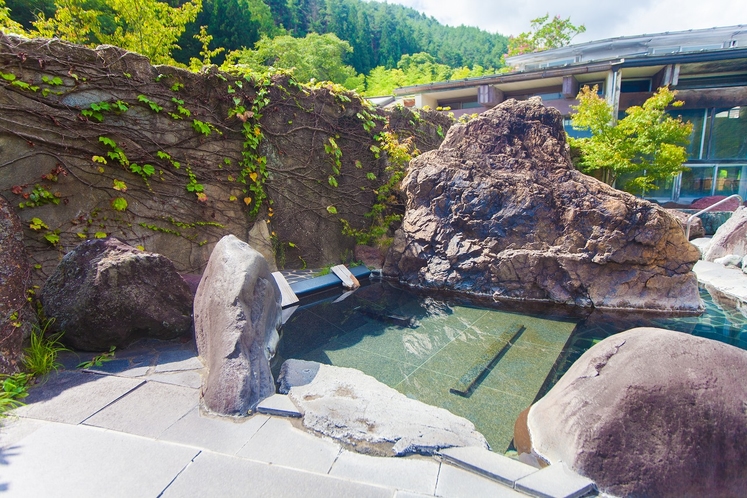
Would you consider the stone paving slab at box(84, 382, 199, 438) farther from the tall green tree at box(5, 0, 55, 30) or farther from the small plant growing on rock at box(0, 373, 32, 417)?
the tall green tree at box(5, 0, 55, 30)

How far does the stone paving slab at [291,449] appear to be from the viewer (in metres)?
2.07

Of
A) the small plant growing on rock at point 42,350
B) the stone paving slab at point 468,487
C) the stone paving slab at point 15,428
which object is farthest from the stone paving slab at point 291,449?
the small plant growing on rock at point 42,350

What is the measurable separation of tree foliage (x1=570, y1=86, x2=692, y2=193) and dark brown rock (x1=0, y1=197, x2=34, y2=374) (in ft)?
40.4

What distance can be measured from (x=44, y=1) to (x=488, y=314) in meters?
16.7

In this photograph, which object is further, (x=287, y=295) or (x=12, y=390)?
(x=287, y=295)

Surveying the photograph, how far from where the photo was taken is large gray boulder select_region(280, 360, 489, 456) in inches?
90.1

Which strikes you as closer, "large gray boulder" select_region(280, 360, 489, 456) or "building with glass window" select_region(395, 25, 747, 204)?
"large gray boulder" select_region(280, 360, 489, 456)

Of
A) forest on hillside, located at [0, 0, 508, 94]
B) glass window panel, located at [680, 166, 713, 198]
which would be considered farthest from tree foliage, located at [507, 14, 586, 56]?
glass window panel, located at [680, 166, 713, 198]

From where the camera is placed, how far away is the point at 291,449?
2189 mm

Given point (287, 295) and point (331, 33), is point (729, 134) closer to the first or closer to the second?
point (287, 295)

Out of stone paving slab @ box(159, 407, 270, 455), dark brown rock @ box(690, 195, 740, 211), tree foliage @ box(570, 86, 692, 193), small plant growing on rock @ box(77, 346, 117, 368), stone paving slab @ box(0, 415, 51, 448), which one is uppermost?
tree foliage @ box(570, 86, 692, 193)

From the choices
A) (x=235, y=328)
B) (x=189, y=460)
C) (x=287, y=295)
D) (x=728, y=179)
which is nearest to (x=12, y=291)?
(x=235, y=328)

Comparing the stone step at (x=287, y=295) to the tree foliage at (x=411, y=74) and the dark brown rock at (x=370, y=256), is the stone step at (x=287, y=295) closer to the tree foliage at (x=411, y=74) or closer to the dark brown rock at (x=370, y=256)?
the dark brown rock at (x=370, y=256)

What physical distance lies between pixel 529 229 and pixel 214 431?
18.4ft
